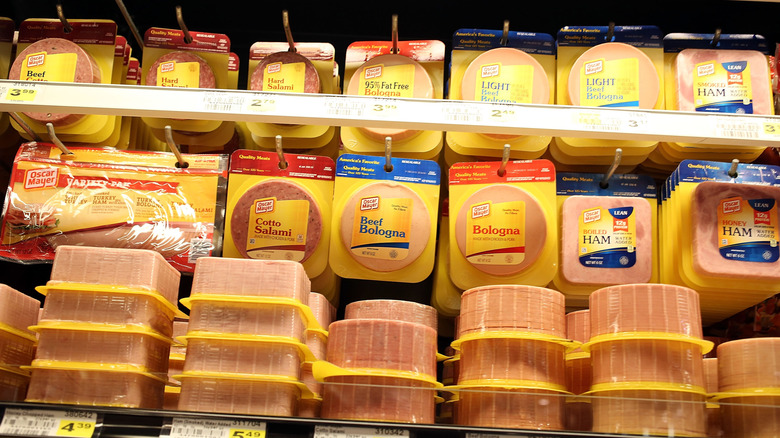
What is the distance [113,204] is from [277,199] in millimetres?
498

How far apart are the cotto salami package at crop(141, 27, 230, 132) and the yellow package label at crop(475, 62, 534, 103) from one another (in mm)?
867

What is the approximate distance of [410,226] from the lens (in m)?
2.06

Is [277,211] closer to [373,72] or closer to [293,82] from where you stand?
[293,82]

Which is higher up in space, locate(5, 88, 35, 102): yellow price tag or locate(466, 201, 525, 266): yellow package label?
locate(5, 88, 35, 102): yellow price tag

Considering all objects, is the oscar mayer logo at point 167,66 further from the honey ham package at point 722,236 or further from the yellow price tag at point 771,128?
the yellow price tag at point 771,128

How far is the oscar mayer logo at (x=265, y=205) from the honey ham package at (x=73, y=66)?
0.59 m

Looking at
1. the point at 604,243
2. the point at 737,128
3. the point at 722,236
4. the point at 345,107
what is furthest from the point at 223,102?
the point at 722,236

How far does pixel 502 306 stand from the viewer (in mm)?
1495

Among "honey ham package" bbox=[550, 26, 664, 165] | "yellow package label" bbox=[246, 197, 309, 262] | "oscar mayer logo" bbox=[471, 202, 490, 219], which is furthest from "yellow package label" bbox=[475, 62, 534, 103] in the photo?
"yellow package label" bbox=[246, 197, 309, 262]

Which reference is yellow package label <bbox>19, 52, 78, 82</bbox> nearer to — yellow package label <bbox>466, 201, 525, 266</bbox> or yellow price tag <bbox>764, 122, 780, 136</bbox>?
yellow package label <bbox>466, 201, 525, 266</bbox>

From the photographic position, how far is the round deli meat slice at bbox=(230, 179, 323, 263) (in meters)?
2.06

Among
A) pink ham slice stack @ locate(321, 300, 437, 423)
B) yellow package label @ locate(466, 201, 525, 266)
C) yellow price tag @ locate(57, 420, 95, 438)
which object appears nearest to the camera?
yellow price tag @ locate(57, 420, 95, 438)

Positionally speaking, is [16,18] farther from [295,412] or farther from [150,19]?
[295,412]

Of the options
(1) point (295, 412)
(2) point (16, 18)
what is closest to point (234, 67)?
(2) point (16, 18)
